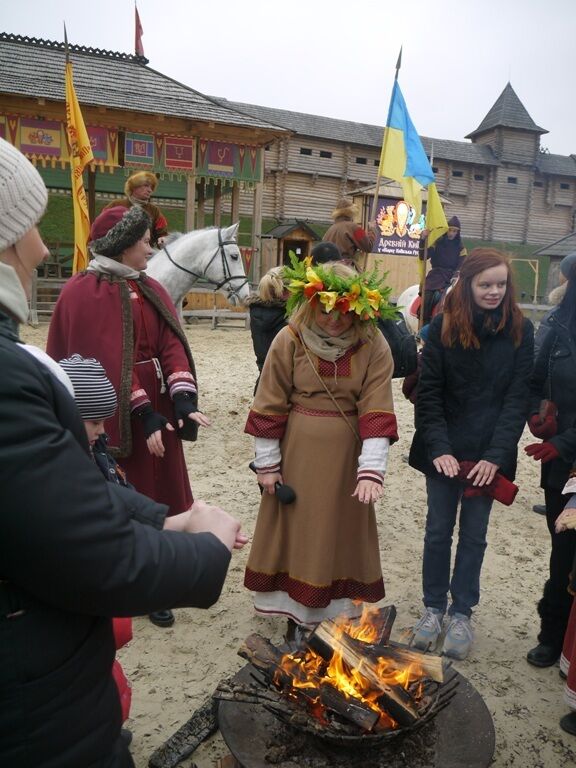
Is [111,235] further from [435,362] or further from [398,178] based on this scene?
[398,178]

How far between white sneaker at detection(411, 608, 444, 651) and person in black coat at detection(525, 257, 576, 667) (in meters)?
0.51

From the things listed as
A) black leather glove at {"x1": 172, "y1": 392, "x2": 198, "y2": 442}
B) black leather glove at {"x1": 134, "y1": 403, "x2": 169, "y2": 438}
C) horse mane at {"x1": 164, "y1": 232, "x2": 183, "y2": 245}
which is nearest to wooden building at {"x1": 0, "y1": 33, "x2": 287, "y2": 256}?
horse mane at {"x1": 164, "y1": 232, "x2": 183, "y2": 245}

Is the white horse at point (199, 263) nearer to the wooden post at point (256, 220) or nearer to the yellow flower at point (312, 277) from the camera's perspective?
the yellow flower at point (312, 277)

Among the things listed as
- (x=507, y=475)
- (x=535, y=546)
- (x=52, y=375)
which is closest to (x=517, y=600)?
(x=535, y=546)

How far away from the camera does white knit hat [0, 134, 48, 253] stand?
3.71 ft

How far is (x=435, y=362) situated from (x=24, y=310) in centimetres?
233

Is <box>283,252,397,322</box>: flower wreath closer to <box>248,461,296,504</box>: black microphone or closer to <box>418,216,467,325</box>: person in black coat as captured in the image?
<box>248,461,296,504</box>: black microphone

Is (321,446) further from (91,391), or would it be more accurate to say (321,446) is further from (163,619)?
(163,619)

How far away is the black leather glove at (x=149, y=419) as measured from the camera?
316cm

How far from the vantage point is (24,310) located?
120 centimetres

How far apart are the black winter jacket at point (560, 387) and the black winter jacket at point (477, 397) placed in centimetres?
16

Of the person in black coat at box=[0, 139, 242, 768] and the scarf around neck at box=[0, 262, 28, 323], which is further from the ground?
the scarf around neck at box=[0, 262, 28, 323]

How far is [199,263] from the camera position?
7234mm

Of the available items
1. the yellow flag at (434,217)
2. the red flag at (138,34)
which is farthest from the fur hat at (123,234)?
the red flag at (138,34)
